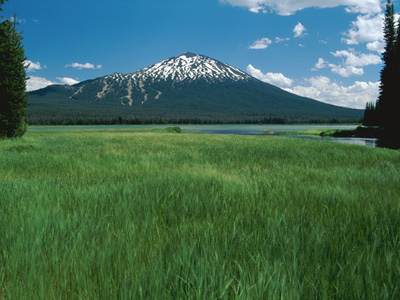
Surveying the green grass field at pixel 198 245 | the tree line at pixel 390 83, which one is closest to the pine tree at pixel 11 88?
the green grass field at pixel 198 245

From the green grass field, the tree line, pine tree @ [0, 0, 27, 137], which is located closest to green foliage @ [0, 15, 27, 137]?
pine tree @ [0, 0, 27, 137]

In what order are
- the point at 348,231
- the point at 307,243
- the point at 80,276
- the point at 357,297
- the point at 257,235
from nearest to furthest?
the point at 357,297
the point at 80,276
the point at 307,243
the point at 257,235
the point at 348,231

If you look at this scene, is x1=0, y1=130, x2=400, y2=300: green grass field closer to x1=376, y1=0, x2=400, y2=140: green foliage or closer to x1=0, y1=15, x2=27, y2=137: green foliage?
x1=0, y1=15, x2=27, y2=137: green foliage

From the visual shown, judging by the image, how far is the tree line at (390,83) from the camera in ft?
196

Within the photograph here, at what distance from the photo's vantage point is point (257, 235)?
3.75 m

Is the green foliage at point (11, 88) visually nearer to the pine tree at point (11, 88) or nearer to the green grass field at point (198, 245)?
the pine tree at point (11, 88)

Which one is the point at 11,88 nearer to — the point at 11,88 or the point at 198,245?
the point at 11,88

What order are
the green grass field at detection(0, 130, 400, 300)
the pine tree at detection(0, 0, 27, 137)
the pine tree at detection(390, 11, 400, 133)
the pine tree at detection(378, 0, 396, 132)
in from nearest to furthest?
the green grass field at detection(0, 130, 400, 300) → the pine tree at detection(0, 0, 27, 137) → the pine tree at detection(390, 11, 400, 133) → the pine tree at detection(378, 0, 396, 132)

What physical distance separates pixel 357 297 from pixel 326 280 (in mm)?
211

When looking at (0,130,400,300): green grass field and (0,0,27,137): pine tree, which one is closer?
(0,130,400,300): green grass field

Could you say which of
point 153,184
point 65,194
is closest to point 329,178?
point 153,184

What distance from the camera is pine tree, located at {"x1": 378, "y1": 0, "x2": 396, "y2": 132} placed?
62.5 m

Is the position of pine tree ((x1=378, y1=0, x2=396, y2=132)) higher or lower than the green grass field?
higher

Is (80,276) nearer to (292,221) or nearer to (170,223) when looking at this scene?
(170,223)
